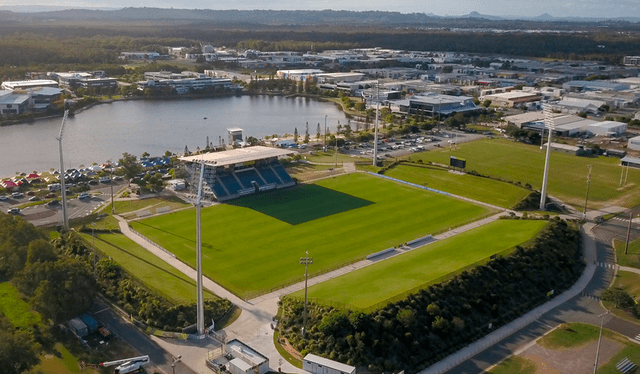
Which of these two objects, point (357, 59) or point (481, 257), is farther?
point (357, 59)

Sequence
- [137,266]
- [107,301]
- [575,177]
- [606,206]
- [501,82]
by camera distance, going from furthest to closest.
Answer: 1. [501,82]
2. [575,177]
3. [606,206]
4. [137,266]
5. [107,301]

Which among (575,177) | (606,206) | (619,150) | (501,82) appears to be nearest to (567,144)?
(619,150)

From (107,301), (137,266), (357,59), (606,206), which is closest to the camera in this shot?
(107,301)

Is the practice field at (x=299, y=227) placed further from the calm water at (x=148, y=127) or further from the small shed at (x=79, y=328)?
the calm water at (x=148, y=127)

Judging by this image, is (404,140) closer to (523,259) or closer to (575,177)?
(575,177)

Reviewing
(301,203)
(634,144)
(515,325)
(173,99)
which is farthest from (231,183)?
(173,99)

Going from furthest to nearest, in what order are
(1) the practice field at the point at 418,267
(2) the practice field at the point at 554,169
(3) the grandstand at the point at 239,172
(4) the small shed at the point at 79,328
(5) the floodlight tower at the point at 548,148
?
(2) the practice field at the point at 554,169 → (3) the grandstand at the point at 239,172 → (5) the floodlight tower at the point at 548,148 → (1) the practice field at the point at 418,267 → (4) the small shed at the point at 79,328

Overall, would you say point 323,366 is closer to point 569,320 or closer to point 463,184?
point 569,320

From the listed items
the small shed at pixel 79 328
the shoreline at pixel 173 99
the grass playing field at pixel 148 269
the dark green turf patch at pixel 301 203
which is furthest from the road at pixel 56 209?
the shoreline at pixel 173 99
